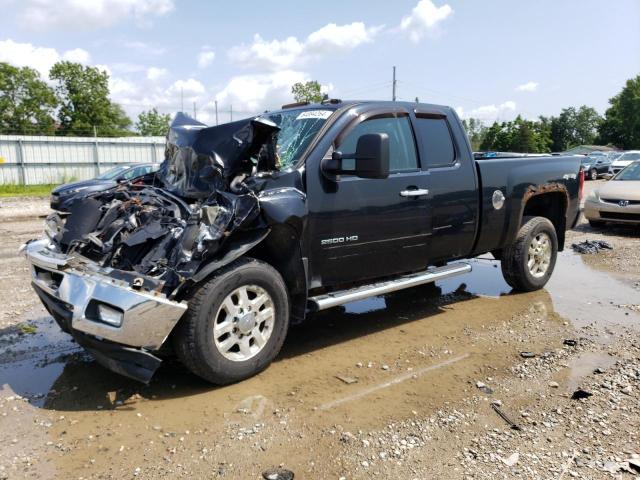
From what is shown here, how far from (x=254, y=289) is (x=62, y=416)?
147cm

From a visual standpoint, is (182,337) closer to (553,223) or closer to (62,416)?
(62,416)

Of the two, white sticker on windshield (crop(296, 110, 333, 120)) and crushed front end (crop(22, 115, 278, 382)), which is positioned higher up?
white sticker on windshield (crop(296, 110, 333, 120))

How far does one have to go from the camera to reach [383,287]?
4.62m

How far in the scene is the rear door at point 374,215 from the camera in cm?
427

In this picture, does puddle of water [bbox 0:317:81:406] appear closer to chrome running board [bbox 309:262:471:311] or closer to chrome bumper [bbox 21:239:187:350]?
chrome bumper [bbox 21:239:187:350]

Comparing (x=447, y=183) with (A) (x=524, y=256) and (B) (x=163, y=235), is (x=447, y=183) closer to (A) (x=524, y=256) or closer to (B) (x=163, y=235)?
(A) (x=524, y=256)

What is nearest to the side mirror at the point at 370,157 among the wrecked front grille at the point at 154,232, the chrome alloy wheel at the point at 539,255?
the wrecked front grille at the point at 154,232

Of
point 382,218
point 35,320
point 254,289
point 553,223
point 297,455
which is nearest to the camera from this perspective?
point 297,455

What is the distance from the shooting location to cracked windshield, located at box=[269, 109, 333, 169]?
4285mm

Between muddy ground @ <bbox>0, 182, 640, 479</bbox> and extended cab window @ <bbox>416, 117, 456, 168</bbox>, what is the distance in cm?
162

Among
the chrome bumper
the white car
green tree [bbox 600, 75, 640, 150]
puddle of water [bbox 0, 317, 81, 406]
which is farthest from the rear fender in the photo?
green tree [bbox 600, 75, 640, 150]

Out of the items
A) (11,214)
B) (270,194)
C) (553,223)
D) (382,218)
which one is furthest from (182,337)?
(11,214)

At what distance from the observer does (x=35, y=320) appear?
534 centimetres

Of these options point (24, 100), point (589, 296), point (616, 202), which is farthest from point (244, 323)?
point (24, 100)
